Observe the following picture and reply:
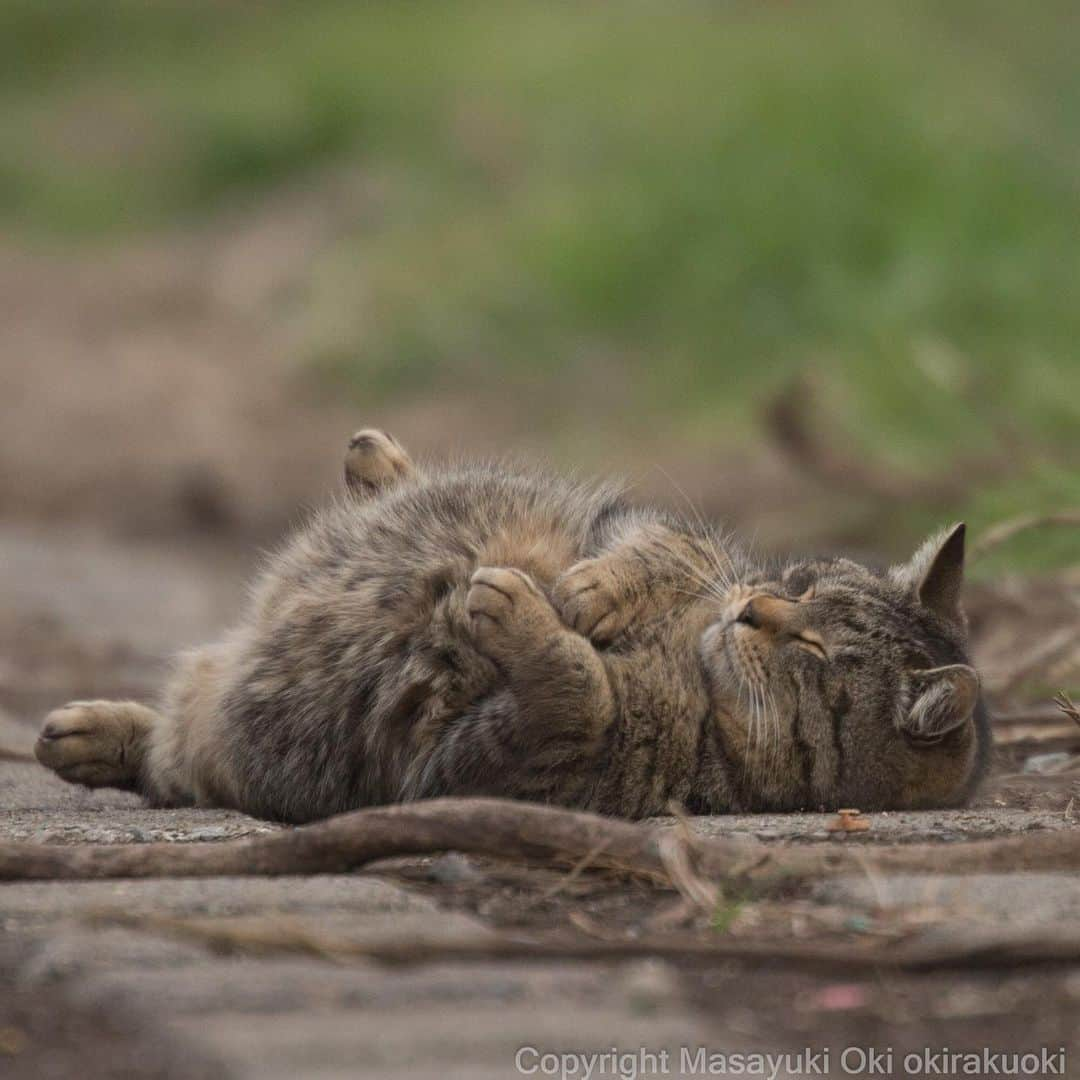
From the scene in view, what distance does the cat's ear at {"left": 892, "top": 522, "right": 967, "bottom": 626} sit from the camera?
331cm

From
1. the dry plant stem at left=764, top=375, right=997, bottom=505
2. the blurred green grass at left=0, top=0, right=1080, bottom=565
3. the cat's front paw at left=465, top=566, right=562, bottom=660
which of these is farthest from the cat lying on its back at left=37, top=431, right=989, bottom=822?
the dry plant stem at left=764, top=375, right=997, bottom=505

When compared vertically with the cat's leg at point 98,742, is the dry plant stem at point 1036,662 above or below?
above

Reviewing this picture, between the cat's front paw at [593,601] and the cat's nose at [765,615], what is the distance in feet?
0.66

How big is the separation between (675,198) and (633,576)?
7.04 m

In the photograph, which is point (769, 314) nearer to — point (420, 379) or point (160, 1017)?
point (420, 379)

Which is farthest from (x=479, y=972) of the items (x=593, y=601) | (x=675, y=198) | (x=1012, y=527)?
(x=675, y=198)

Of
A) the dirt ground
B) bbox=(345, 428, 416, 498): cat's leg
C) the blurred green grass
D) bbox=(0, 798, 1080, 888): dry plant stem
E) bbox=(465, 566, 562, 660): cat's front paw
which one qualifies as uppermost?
the blurred green grass

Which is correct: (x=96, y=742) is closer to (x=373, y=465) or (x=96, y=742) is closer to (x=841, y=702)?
Result: (x=373, y=465)

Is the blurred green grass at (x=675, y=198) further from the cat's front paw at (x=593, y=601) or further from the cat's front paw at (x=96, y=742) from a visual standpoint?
the cat's front paw at (x=96, y=742)

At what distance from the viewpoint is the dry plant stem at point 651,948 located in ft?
7.14

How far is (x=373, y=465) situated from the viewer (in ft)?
12.2

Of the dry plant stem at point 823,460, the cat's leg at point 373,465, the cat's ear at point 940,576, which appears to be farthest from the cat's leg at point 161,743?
the dry plant stem at point 823,460

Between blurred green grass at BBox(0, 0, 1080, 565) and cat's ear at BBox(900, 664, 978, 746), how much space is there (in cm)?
210

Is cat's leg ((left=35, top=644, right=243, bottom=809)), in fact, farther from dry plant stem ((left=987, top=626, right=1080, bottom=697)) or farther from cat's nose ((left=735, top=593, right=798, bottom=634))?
dry plant stem ((left=987, top=626, right=1080, bottom=697))
